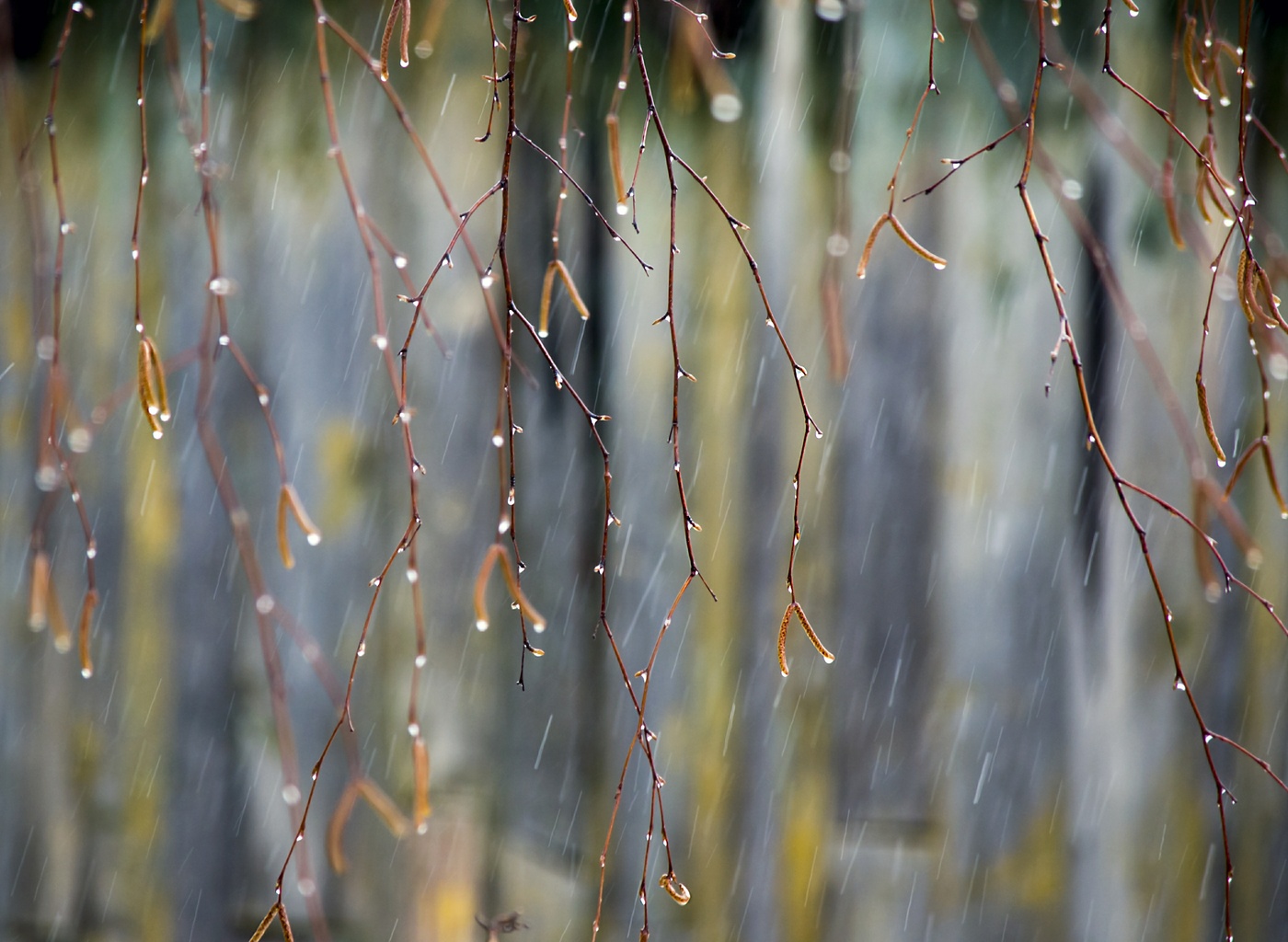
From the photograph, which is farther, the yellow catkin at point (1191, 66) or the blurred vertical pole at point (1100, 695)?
the blurred vertical pole at point (1100, 695)

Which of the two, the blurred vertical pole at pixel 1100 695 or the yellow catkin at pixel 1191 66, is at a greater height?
the yellow catkin at pixel 1191 66

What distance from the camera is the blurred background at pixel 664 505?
1477 millimetres

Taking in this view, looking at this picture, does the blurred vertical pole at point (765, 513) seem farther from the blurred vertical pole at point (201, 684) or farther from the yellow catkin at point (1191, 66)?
the blurred vertical pole at point (201, 684)

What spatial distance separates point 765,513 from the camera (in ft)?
4.86

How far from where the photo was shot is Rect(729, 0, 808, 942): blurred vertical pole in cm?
147

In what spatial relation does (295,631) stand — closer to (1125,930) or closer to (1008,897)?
(1008,897)

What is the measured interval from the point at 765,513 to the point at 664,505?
16 cm

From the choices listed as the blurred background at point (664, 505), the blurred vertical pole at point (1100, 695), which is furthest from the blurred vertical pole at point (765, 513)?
the blurred vertical pole at point (1100, 695)

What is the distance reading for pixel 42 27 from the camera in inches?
58.3

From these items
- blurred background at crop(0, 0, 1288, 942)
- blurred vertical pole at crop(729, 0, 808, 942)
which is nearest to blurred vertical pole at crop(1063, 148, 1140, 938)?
blurred background at crop(0, 0, 1288, 942)

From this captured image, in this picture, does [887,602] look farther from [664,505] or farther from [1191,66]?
[1191,66]

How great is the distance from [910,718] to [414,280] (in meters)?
1.03

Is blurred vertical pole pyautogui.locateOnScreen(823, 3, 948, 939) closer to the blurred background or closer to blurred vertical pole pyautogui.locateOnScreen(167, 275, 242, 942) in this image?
the blurred background

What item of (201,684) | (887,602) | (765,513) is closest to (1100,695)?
(887,602)
